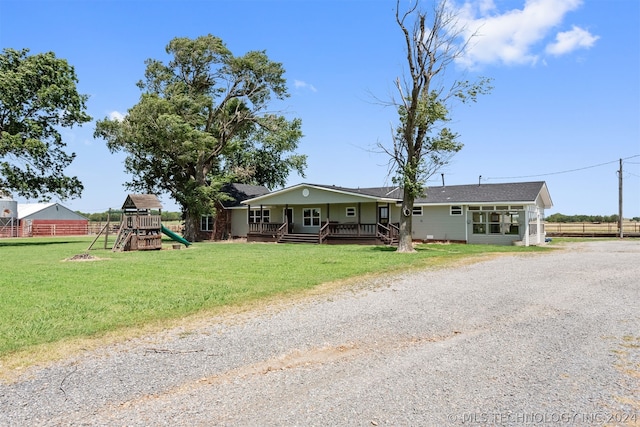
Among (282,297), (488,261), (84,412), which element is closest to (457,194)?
(488,261)

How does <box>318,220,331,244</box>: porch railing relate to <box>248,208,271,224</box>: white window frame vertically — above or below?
below

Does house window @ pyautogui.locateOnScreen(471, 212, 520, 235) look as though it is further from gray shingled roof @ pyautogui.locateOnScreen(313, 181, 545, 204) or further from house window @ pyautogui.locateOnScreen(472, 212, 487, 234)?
gray shingled roof @ pyautogui.locateOnScreen(313, 181, 545, 204)

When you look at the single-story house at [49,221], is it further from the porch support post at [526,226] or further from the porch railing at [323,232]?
the porch support post at [526,226]

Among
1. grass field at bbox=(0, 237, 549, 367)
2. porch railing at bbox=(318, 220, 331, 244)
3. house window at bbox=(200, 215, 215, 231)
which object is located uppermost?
house window at bbox=(200, 215, 215, 231)

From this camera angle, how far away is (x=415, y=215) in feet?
91.6

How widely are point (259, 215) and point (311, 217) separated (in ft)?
15.1

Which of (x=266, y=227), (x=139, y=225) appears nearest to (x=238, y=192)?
(x=266, y=227)

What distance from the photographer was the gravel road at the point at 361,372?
3523 mm

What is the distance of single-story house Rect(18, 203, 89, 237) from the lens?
46.7 m

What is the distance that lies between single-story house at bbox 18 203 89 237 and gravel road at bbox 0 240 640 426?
159 ft

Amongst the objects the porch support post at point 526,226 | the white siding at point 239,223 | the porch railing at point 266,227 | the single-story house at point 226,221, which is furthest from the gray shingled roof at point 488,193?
the single-story house at point 226,221

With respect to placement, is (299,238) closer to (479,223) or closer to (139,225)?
(139,225)

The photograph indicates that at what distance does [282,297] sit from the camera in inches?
337

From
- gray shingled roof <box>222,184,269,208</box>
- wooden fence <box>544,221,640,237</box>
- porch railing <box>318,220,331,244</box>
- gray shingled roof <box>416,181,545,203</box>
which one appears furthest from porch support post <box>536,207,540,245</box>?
gray shingled roof <box>222,184,269,208</box>
